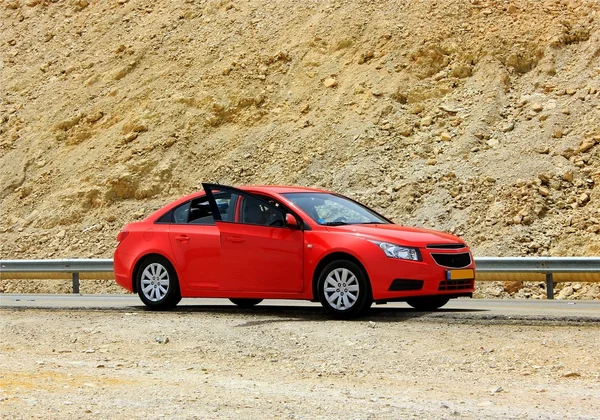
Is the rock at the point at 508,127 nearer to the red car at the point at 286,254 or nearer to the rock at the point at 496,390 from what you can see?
the red car at the point at 286,254

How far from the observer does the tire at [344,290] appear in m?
10.8

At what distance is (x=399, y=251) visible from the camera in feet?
35.1

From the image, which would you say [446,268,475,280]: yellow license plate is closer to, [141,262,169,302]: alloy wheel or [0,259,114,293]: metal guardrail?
[141,262,169,302]: alloy wheel

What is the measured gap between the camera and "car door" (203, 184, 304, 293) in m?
11.3

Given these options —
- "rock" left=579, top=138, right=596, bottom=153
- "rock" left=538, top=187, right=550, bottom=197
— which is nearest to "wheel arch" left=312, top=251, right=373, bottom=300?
"rock" left=538, top=187, right=550, bottom=197

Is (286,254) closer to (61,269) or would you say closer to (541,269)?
(541,269)

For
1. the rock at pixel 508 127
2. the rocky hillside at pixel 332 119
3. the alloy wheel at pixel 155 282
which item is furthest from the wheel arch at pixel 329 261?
the rock at pixel 508 127

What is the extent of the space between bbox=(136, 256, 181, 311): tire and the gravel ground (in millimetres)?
695

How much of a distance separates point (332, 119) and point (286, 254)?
13.2 m

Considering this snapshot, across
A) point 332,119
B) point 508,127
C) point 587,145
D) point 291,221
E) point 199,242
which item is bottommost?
point 199,242

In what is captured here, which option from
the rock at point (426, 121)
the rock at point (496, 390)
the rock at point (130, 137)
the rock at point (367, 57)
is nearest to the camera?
the rock at point (496, 390)

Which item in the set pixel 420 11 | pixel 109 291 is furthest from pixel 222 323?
pixel 420 11

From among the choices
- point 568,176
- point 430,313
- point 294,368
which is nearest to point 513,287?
point 568,176

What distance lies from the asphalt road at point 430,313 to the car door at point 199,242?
1.83 feet
